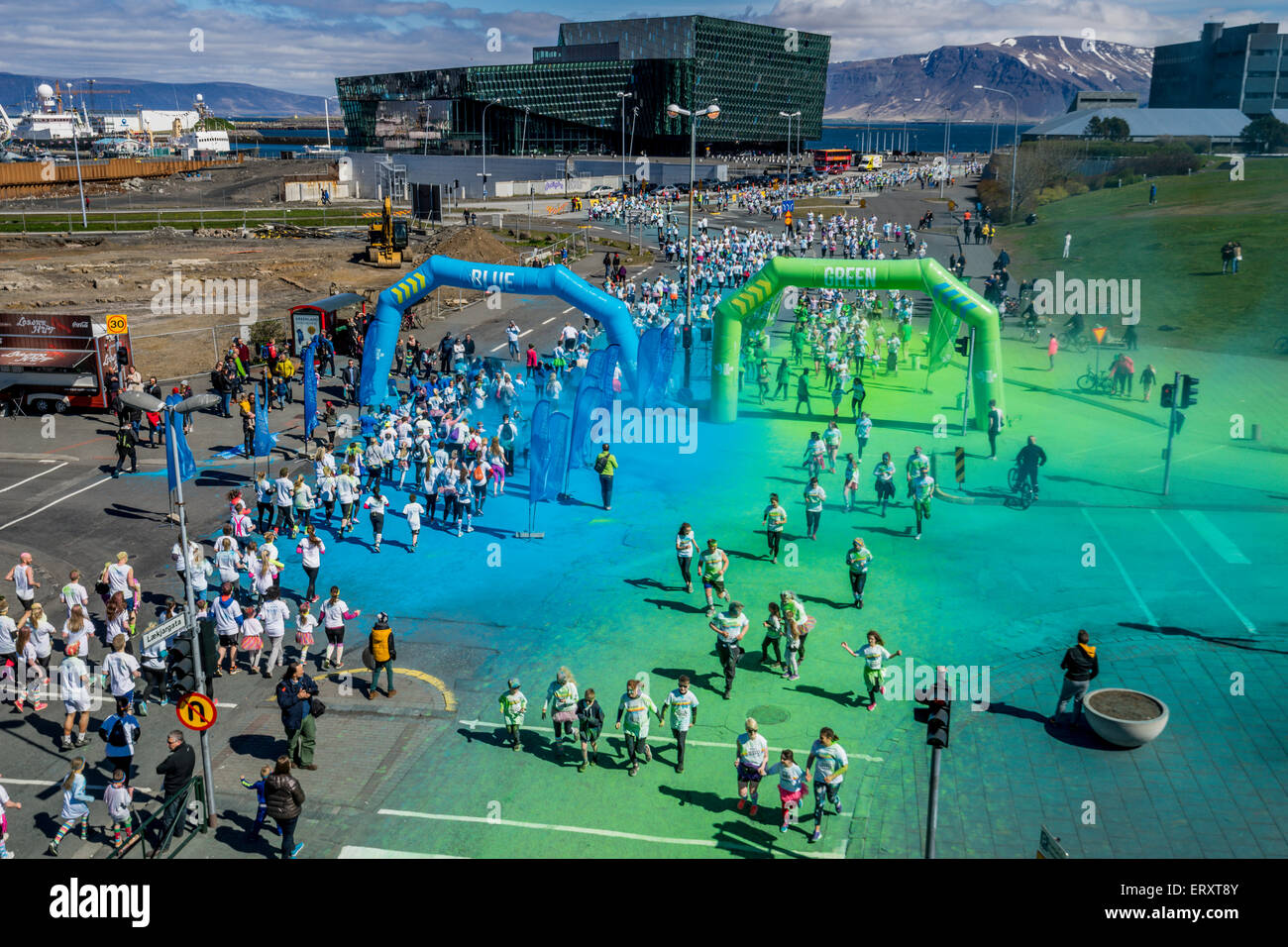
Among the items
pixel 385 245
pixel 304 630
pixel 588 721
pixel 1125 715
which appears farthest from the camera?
pixel 385 245

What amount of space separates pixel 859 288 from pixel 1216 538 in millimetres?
12265

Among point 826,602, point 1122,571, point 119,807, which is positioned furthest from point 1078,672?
point 119,807

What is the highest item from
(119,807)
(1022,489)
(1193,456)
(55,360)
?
(55,360)

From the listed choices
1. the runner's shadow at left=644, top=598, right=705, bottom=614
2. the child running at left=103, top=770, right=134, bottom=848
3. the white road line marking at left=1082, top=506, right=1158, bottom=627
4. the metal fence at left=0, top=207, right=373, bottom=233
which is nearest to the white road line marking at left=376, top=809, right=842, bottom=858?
the child running at left=103, top=770, right=134, bottom=848

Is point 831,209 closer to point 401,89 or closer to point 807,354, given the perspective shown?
point 807,354

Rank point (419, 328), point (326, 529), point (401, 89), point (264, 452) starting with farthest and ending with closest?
point (401, 89)
point (419, 328)
point (264, 452)
point (326, 529)

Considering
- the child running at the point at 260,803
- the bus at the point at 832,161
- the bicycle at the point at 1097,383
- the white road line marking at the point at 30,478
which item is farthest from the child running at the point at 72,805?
the bus at the point at 832,161

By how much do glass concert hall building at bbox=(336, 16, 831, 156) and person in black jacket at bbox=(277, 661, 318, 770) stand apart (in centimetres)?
12017

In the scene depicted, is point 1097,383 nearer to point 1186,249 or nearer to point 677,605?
point 677,605

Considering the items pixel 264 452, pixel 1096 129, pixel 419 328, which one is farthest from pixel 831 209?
pixel 264 452

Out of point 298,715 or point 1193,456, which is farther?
point 1193,456

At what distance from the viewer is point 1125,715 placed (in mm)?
13750

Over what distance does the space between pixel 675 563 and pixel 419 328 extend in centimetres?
2914

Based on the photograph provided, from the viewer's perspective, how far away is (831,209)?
3440 inches
